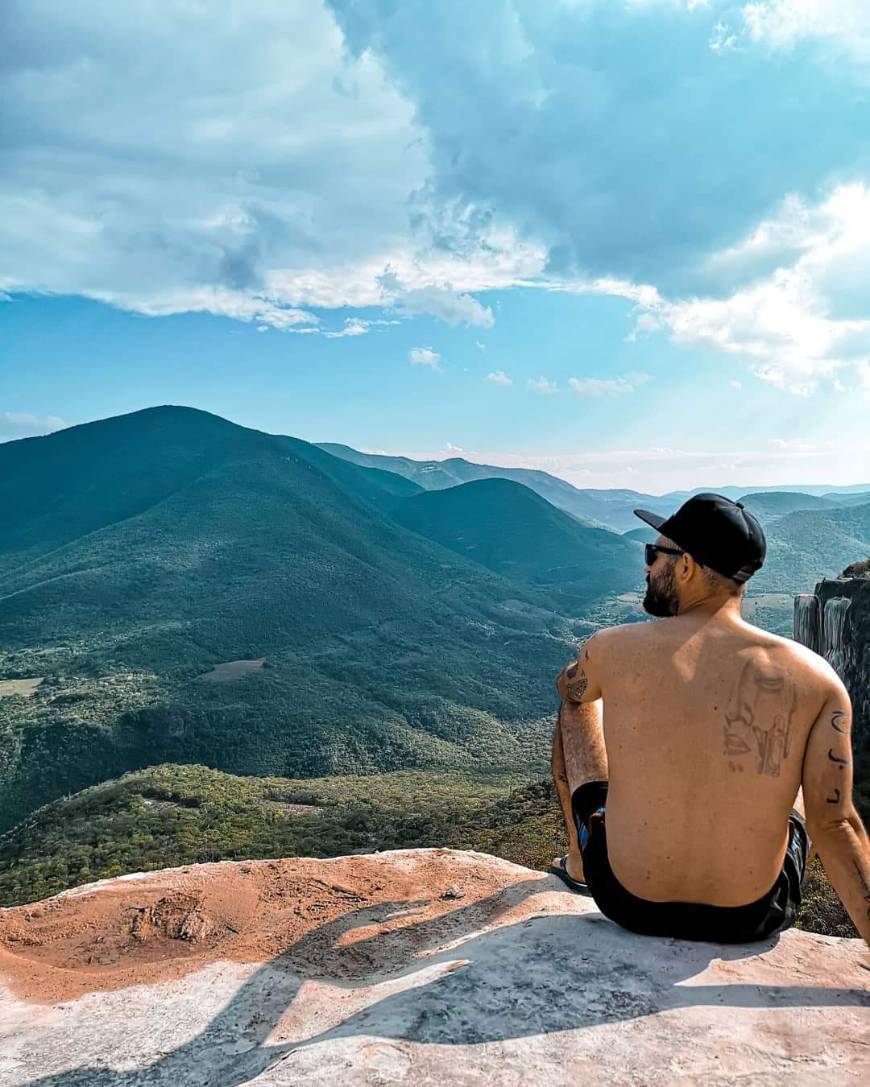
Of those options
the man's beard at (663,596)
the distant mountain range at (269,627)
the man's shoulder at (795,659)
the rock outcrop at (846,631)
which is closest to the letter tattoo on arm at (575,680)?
the man's beard at (663,596)

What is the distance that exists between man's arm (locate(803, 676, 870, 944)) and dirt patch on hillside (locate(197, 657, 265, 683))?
88.4 m

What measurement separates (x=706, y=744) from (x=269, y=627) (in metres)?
114

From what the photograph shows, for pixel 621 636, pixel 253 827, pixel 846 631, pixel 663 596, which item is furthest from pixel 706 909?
pixel 253 827

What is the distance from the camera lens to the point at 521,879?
6062mm

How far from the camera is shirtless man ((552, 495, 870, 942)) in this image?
9.34ft

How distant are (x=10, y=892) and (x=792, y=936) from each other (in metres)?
24.6

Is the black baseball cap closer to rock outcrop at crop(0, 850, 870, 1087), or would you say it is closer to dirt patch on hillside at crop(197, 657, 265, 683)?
rock outcrop at crop(0, 850, 870, 1087)

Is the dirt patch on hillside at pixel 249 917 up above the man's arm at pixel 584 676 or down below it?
below

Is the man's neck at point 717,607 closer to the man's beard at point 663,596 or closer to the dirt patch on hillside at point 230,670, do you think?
the man's beard at point 663,596

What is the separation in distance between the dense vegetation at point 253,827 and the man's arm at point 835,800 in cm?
483

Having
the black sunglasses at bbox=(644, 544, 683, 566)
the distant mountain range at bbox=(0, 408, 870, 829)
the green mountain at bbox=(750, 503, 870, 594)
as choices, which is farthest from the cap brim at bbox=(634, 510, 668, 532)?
the green mountain at bbox=(750, 503, 870, 594)

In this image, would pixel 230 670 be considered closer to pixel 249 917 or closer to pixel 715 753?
pixel 249 917

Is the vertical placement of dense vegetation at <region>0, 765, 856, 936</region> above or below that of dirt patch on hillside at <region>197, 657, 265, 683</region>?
above

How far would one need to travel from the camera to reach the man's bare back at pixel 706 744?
286 cm
